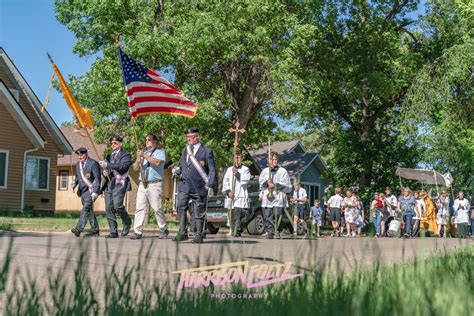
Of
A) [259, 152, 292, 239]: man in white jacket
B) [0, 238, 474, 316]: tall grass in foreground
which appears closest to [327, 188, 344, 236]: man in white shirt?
[259, 152, 292, 239]: man in white jacket

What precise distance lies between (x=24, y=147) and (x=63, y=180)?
20.7 metres

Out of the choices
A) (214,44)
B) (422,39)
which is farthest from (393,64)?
(214,44)

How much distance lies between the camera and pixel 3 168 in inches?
1271

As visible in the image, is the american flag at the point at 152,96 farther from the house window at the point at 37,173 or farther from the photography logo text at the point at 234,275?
the house window at the point at 37,173

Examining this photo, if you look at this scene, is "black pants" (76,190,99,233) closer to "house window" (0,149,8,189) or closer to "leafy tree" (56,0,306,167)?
"leafy tree" (56,0,306,167)

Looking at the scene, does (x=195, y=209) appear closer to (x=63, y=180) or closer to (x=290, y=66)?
(x=290, y=66)

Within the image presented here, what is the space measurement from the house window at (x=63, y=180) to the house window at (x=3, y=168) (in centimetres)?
2073

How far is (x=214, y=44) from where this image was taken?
28.0 m

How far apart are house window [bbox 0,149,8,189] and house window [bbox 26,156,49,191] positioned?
2152 mm

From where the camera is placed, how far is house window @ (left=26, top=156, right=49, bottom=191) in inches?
1369

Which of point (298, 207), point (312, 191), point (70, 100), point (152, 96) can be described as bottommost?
point (298, 207)

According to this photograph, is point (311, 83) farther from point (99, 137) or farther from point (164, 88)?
point (164, 88)

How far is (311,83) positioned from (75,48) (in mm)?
9900

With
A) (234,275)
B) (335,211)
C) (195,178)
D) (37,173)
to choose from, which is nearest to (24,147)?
(37,173)
